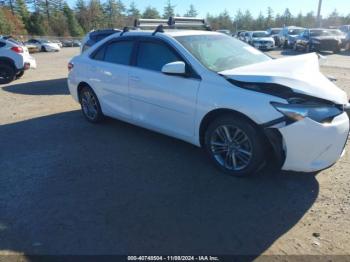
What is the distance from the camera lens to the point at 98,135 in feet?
18.3

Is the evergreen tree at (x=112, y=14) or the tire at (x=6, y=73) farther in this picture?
the evergreen tree at (x=112, y=14)

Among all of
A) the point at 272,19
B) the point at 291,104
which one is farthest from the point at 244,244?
the point at 272,19

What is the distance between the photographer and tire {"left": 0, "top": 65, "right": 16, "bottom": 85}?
38.3 ft

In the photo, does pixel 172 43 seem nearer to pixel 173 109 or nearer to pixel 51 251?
pixel 173 109

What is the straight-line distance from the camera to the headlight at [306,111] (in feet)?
11.0

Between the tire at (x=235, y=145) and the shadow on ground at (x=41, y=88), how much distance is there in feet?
21.0

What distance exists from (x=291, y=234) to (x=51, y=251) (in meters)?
2.05

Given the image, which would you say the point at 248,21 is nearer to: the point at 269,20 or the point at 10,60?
the point at 269,20

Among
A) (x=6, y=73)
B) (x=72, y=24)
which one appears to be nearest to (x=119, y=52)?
(x=6, y=73)

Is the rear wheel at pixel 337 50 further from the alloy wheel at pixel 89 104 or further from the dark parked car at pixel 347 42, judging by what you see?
the alloy wheel at pixel 89 104

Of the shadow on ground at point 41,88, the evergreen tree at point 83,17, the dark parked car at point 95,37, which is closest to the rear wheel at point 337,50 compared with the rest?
the dark parked car at point 95,37

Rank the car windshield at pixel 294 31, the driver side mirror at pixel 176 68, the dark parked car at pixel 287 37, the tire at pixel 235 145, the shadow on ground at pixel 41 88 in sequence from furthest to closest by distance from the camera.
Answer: the car windshield at pixel 294 31
the dark parked car at pixel 287 37
the shadow on ground at pixel 41 88
the driver side mirror at pixel 176 68
the tire at pixel 235 145

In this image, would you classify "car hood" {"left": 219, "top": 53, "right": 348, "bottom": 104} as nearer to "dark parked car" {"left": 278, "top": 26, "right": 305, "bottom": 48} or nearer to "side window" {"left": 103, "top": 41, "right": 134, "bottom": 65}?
"side window" {"left": 103, "top": 41, "right": 134, "bottom": 65}

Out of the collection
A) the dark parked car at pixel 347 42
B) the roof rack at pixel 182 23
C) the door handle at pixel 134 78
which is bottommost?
the dark parked car at pixel 347 42
